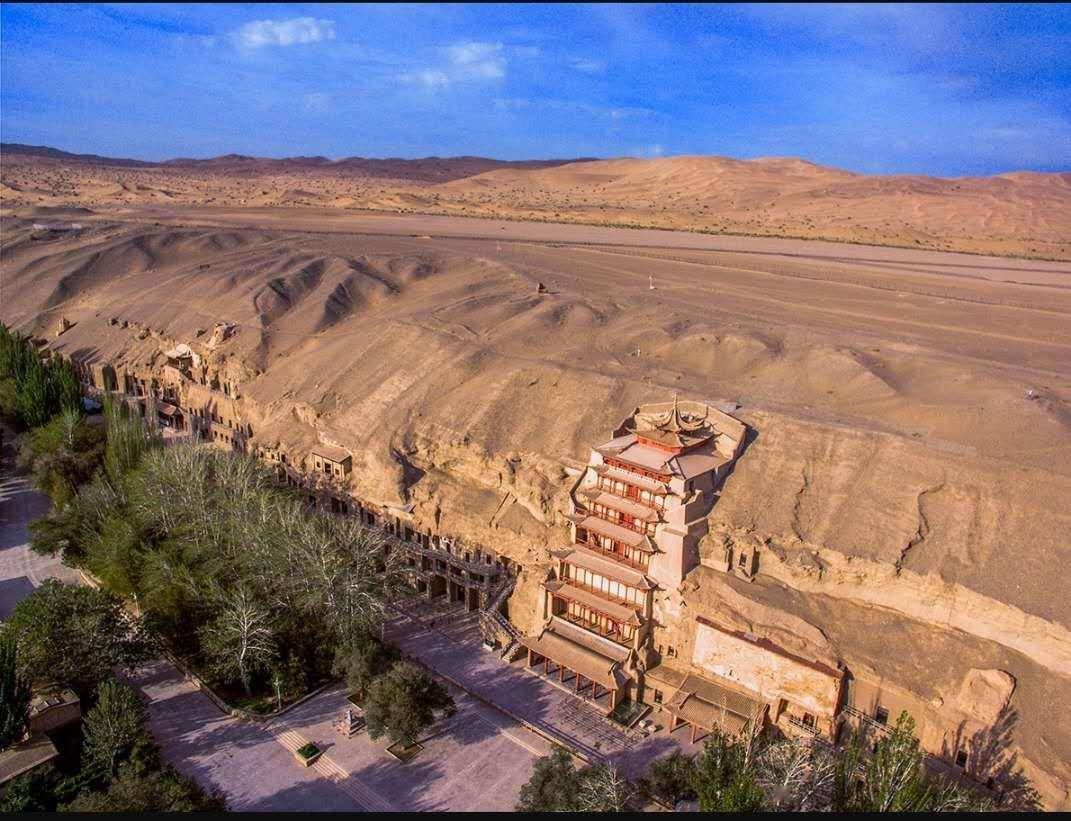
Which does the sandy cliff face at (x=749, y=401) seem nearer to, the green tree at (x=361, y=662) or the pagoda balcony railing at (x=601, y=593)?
the pagoda balcony railing at (x=601, y=593)

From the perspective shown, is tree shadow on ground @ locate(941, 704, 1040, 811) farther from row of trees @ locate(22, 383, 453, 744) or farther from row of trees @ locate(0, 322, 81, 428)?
row of trees @ locate(0, 322, 81, 428)

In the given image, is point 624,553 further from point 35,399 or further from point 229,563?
point 35,399

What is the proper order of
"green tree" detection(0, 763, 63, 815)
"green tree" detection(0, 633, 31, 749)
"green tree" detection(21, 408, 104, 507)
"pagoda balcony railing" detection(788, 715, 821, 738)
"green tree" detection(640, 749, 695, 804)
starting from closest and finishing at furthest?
"green tree" detection(0, 763, 63, 815) < "green tree" detection(0, 633, 31, 749) < "green tree" detection(640, 749, 695, 804) < "pagoda balcony railing" detection(788, 715, 821, 738) < "green tree" detection(21, 408, 104, 507)

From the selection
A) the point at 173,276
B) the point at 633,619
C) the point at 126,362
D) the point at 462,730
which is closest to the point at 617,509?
the point at 633,619

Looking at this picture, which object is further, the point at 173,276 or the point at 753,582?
the point at 173,276

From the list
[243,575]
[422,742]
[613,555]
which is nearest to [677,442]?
[613,555]

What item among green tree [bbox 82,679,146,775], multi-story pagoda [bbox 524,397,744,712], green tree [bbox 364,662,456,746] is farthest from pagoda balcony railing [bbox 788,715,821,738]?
green tree [bbox 82,679,146,775]

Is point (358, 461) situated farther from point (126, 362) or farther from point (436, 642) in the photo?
point (126, 362)
